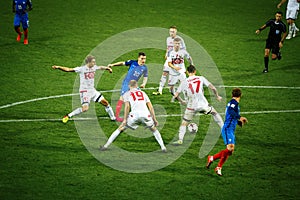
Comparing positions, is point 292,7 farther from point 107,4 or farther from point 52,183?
point 52,183

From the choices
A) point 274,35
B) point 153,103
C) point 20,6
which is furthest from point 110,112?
point 20,6

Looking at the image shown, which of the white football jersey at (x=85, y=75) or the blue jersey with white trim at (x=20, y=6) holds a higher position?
the blue jersey with white trim at (x=20, y=6)

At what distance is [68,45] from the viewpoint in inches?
1121

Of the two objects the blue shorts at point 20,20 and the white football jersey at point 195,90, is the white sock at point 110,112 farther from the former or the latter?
the blue shorts at point 20,20

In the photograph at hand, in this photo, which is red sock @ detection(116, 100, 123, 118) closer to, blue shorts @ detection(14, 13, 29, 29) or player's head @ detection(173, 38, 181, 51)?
player's head @ detection(173, 38, 181, 51)

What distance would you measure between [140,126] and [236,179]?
481 cm

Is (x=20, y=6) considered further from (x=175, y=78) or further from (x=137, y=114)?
(x=137, y=114)

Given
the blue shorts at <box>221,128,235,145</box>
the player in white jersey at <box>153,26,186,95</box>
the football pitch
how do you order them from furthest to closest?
the player in white jersey at <box>153,26,186,95</box>, the blue shorts at <box>221,128,235,145</box>, the football pitch

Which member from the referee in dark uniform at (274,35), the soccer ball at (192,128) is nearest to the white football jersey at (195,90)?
the soccer ball at (192,128)

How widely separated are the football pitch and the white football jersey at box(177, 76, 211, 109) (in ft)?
4.23

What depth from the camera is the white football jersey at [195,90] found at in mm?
17000

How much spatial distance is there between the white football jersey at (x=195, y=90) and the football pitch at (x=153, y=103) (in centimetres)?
129

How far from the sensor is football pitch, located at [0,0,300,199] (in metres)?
14.8

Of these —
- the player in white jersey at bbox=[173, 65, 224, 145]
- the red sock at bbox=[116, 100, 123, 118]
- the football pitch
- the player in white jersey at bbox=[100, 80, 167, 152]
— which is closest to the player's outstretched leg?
the red sock at bbox=[116, 100, 123, 118]
